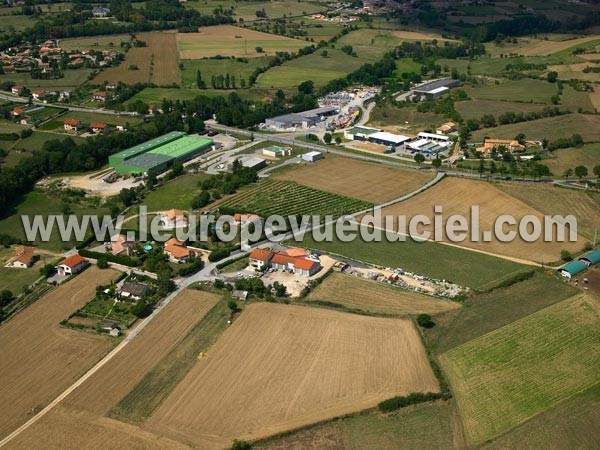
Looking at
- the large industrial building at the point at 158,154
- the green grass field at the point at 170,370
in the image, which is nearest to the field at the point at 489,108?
Result: the large industrial building at the point at 158,154

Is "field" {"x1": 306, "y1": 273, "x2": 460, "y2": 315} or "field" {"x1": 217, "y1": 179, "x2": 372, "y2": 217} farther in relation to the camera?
"field" {"x1": 217, "y1": 179, "x2": 372, "y2": 217}

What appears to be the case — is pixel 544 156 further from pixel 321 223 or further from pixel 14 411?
pixel 14 411

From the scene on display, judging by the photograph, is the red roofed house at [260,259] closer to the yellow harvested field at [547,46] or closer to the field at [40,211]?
the field at [40,211]

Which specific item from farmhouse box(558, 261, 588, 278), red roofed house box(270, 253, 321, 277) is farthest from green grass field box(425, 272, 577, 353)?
red roofed house box(270, 253, 321, 277)

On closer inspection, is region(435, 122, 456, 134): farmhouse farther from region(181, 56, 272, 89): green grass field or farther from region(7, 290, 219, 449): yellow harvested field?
region(7, 290, 219, 449): yellow harvested field

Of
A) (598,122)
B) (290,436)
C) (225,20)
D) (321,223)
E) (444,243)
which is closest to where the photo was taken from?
(290,436)

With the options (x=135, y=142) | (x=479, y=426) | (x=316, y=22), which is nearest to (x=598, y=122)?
(x=135, y=142)
